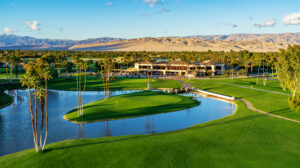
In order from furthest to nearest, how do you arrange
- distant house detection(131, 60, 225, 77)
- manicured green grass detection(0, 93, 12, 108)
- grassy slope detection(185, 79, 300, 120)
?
distant house detection(131, 60, 225, 77), manicured green grass detection(0, 93, 12, 108), grassy slope detection(185, 79, 300, 120)

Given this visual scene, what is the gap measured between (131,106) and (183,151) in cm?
3165

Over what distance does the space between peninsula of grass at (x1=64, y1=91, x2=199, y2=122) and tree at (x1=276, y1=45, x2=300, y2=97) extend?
2400 cm

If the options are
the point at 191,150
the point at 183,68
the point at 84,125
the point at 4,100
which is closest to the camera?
the point at 191,150

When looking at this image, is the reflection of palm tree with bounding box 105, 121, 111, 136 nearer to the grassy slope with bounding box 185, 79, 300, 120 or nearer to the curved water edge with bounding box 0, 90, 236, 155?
the curved water edge with bounding box 0, 90, 236, 155

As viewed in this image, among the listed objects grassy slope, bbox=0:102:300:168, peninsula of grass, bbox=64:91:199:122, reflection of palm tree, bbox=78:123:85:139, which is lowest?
reflection of palm tree, bbox=78:123:85:139

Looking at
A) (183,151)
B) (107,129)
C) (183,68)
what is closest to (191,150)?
(183,151)

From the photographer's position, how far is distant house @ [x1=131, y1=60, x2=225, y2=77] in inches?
5846

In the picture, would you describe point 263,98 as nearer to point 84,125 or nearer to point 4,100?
point 84,125

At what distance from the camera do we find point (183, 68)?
154 metres

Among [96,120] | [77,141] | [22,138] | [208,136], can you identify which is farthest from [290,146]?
[22,138]

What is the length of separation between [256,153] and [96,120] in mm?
32705

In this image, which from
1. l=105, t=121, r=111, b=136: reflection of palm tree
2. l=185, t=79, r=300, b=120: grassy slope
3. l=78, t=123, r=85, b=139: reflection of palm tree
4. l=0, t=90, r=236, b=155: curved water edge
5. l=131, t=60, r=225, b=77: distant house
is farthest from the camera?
l=131, t=60, r=225, b=77: distant house

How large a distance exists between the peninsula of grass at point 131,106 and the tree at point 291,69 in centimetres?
2400

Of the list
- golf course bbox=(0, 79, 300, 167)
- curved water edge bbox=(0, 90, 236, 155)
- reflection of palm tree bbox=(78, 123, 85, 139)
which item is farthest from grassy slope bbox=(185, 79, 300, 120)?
reflection of palm tree bbox=(78, 123, 85, 139)
